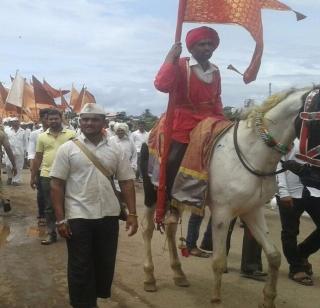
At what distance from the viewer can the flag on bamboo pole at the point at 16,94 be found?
58.0 feet

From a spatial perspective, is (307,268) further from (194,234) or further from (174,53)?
(174,53)

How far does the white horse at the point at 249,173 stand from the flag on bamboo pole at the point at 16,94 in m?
13.7

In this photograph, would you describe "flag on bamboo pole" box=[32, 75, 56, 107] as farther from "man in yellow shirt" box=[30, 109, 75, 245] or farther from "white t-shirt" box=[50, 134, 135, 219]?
"white t-shirt" box=[50, 134, 135, 219]

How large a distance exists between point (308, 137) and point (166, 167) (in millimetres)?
1493

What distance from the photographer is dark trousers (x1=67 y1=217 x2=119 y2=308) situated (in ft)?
14.9

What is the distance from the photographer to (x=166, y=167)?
17.6 ft

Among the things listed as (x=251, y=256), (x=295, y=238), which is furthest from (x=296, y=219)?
(x=251, y=256)

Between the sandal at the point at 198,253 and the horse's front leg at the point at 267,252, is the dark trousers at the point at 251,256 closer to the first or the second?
the sandal at the point at 198,253

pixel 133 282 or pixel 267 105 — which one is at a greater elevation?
pixel 267 105

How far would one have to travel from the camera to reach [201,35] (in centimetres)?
529

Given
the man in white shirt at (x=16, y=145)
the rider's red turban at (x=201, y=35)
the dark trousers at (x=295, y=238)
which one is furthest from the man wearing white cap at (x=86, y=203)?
the man in white shirt at (x=16, y=145)

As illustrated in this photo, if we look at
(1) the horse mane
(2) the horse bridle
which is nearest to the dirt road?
(2) the horse bridle

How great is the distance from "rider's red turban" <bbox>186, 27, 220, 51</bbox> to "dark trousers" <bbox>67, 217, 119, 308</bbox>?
75.9 inches

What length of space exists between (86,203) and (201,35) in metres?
2.01
